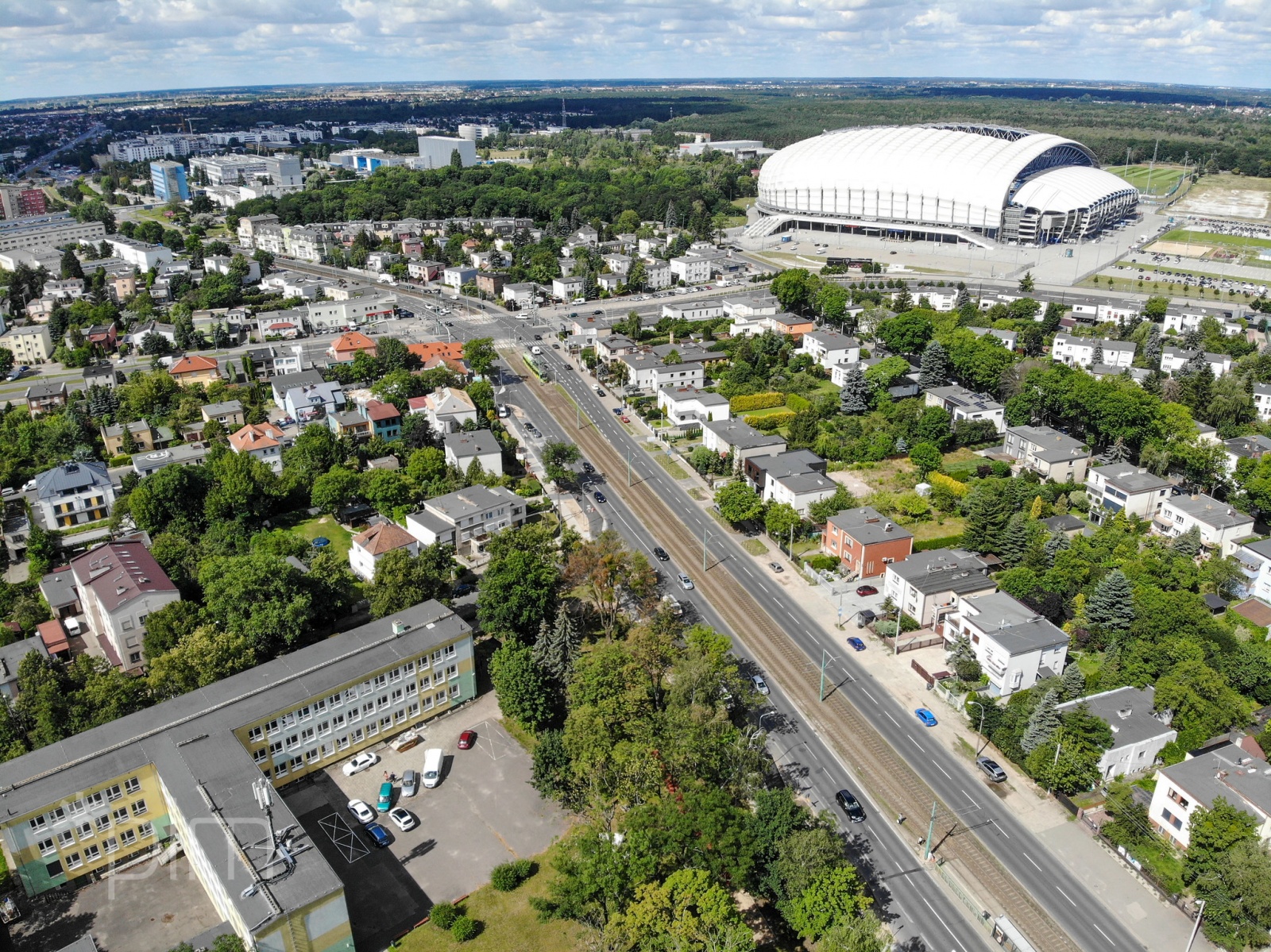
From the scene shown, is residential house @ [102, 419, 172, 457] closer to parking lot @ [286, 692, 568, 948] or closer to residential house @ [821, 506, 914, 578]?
parking lot @ [286, 692, 568, 948]

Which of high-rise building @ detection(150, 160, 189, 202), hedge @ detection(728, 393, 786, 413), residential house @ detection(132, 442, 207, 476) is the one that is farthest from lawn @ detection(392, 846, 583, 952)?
high-rise building @ detection(150, 160, 189, 202)

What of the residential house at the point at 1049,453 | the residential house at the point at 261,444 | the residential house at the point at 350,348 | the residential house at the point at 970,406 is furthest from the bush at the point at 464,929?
the residential house at the point at 350,348

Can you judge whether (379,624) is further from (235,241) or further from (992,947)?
(235,241)

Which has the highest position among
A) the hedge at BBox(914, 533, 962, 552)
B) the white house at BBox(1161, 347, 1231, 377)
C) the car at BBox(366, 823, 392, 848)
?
the white house at BBox(1161, 347, 1231, 377)

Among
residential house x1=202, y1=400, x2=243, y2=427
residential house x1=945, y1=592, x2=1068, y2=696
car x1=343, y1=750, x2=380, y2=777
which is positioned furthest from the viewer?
residential house x1=202, y1=400, x2=243, y2=427

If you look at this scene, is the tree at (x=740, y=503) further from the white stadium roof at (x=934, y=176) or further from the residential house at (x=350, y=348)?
the white stadium roof at (x=934, y=176)

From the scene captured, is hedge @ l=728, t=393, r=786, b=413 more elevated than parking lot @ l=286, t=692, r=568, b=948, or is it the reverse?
hedge @ l=728, t=393, r=786, b=413

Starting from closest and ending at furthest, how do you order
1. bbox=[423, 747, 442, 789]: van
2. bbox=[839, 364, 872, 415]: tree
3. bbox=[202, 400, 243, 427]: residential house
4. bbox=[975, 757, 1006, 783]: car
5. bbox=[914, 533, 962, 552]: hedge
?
bbox=[423, 747, 442, 789]: van < bbox=[975, 757, 1006, 783]: car < bbox=[914, 533, 962, 552]: hedge < bbox=[202, 400, 243, 427]: residential house < bbox=[839, 364, 872, 415]: tree
